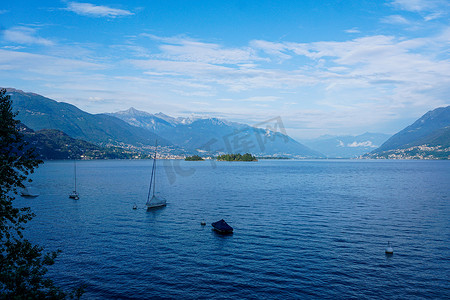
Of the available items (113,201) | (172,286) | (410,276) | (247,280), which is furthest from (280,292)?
(113,201)

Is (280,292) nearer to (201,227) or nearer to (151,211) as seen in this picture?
(201,227)

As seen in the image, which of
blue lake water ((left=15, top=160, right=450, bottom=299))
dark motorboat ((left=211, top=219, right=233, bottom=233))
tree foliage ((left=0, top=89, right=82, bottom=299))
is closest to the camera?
tree foliage ((left=0, top=89, right=82, bottom=299))

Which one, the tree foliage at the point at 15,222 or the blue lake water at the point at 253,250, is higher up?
the tree foliage at the point at 15,222

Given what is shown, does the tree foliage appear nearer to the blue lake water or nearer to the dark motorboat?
the blue lake water

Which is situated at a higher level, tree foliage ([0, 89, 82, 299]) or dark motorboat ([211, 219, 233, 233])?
tree foliage ([0, 89, 82, 299])

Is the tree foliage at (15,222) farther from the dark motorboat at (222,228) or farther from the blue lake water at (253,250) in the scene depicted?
the dark motorboat at (222,228)

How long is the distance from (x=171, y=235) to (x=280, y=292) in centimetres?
2803

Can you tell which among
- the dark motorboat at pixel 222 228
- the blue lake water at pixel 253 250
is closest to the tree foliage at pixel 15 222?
the blue lake water at pixel 253 250

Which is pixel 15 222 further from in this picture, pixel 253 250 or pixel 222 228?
pixel 222 228

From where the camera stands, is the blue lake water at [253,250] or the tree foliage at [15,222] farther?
the blue lake water at [253,250]

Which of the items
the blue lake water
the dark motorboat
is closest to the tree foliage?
the blue lake water

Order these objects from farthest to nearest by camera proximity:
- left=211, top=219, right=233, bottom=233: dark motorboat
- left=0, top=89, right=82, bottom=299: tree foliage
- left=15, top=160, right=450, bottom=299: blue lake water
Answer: left=211, top=219, right=233, bottom=233: dark motorboat → left=15, top=160, right=450, bottom=299: blue lake water → left=0, top=89, right=82, bottom=299: tree foliage

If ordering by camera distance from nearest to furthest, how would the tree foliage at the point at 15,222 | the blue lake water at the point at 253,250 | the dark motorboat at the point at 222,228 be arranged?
1. the tree foliage at the point at 15,222
2. the blue lake water at the point at 253,250
3. the dark motorboat at the point at 222,228

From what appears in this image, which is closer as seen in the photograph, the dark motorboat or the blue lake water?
the blue lake water
